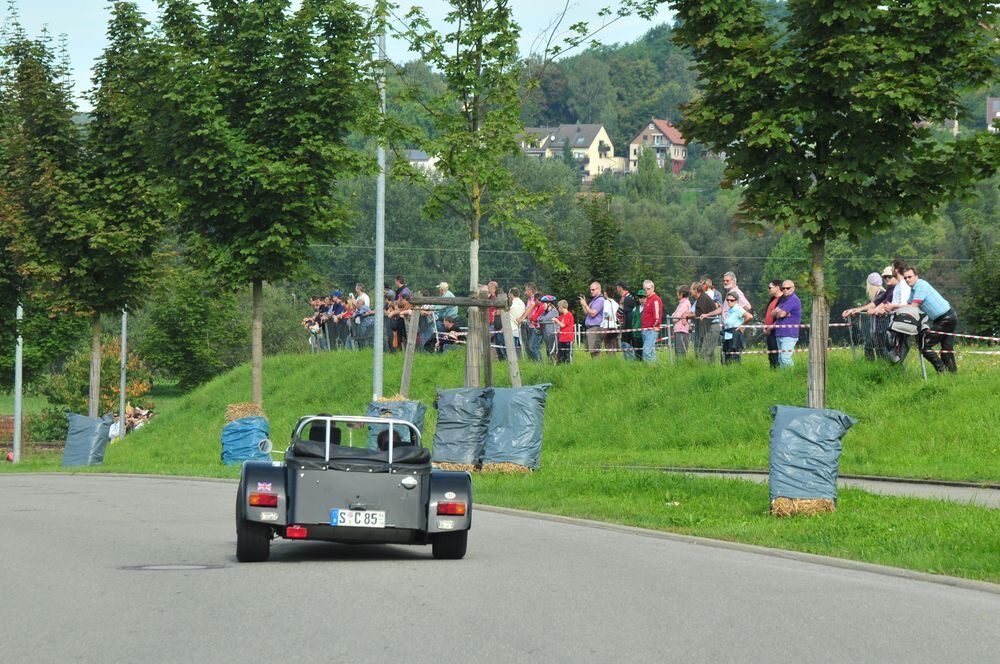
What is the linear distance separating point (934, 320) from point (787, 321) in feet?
11.3

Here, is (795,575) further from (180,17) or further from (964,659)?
(180,17)

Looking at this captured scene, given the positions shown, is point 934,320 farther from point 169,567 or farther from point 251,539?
point 169,567

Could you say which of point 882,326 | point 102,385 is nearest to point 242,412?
point 882,326

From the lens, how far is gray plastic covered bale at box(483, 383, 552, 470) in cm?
2266

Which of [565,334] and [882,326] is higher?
[882,326]

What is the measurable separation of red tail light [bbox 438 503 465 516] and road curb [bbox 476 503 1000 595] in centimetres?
271

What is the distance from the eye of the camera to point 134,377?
101 m

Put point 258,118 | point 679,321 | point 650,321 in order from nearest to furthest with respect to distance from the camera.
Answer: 1. point 258,118
2. point 679,321
3. point 650,321

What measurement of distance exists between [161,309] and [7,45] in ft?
220

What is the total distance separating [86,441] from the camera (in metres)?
34.9

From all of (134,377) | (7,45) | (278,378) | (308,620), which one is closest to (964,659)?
(308,620)

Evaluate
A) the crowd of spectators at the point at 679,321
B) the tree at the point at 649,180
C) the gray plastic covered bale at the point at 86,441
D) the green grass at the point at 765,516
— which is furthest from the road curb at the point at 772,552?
the tree at the point at 649,180

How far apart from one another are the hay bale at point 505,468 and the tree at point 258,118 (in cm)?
813

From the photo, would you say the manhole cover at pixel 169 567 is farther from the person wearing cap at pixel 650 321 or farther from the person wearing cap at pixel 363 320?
the person wearing cap at pixel 363 320
